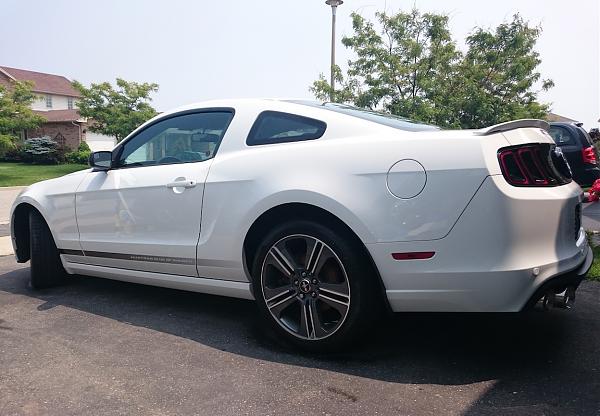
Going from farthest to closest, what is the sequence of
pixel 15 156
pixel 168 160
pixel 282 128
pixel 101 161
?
pixel 15 156 → pixel 101 161 → pixel 168 160 → pixel 282 128

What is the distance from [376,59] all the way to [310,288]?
1242 centimetres

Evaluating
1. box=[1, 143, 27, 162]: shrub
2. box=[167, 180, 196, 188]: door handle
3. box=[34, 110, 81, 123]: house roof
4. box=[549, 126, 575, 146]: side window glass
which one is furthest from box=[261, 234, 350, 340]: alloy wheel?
box=[34, 110, 81, 123]: house roof

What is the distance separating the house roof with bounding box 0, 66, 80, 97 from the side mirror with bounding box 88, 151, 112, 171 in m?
54.0

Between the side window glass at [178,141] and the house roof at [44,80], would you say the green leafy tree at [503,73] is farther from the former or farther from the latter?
the house roof at [44,80]

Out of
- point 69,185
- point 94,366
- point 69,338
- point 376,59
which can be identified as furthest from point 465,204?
point 376,59

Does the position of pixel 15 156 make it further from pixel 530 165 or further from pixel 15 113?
pixel 530 165

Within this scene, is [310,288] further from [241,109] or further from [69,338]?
[69,338]

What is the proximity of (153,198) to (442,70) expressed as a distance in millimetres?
12336

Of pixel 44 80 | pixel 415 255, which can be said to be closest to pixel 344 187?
pixel 415 255

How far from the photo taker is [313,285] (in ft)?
9.81

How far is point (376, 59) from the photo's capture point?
1432 centimetres

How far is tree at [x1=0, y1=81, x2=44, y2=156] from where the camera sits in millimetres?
24484

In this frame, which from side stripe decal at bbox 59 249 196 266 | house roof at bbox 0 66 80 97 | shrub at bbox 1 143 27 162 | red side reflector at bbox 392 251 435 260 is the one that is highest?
house roof at bbox 0 66 80 97

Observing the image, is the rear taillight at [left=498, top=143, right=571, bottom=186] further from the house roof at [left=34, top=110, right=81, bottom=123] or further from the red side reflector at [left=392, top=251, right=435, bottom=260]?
the house roof at [left=34, top=110, right=81, bottom=123]
